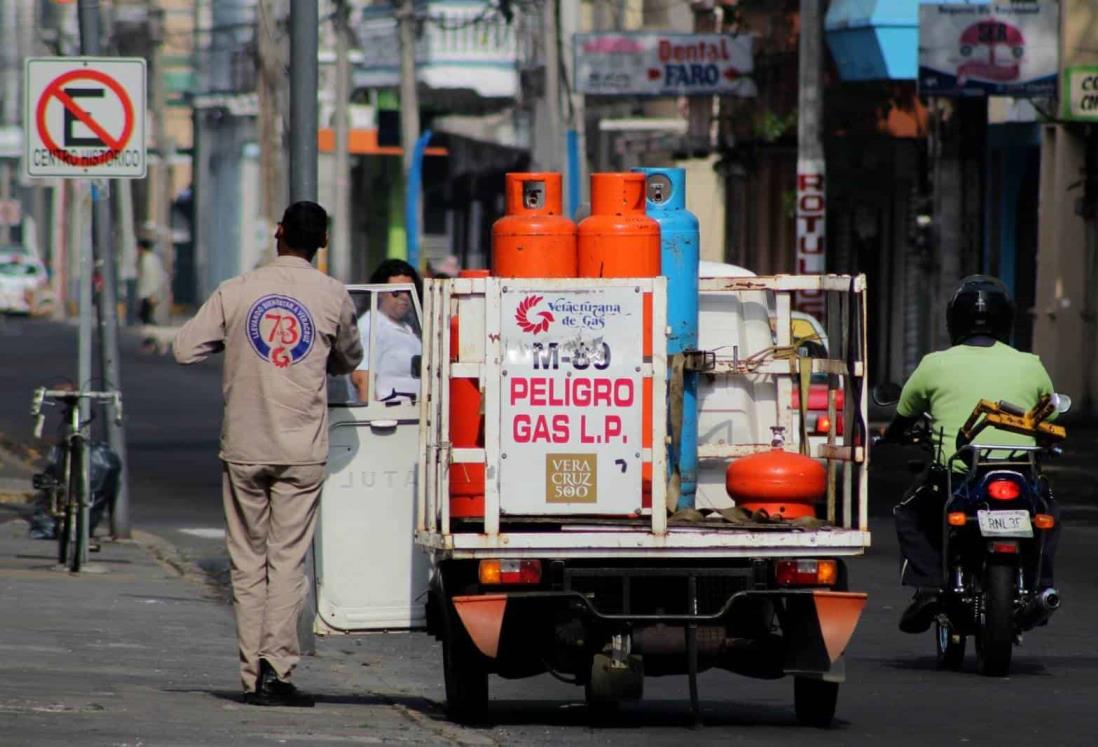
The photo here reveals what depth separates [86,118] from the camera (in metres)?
15.2

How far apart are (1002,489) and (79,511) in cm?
586

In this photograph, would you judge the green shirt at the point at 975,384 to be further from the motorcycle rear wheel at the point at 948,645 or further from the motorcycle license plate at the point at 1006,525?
the motorcycle rear wheel at the point at 948,645

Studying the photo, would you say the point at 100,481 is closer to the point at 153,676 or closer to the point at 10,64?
the point at 153,676

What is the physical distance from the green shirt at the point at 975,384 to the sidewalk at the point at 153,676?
2517mm

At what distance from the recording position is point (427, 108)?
6606 cm

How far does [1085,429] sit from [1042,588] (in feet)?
57.1

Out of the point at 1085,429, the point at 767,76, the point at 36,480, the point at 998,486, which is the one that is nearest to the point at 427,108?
the point at 767,76

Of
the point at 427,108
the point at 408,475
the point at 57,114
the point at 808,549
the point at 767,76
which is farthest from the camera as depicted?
the point at 427,108

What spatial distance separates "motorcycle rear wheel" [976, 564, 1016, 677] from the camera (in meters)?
11.1

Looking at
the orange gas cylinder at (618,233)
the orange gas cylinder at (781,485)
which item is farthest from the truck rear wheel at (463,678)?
the orange gas cylinder at (618,233)

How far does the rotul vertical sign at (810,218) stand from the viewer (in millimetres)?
29078

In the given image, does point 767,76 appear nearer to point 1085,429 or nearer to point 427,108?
point 1085,429

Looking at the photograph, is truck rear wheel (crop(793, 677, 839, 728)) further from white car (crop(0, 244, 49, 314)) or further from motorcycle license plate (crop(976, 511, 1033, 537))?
white car (crop(0, 244, 49, 314))

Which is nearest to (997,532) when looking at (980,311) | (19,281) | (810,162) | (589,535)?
(980,311)
